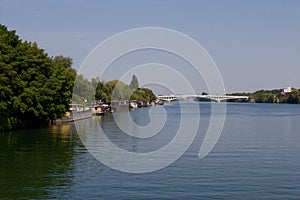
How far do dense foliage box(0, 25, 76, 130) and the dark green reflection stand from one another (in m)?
4.99

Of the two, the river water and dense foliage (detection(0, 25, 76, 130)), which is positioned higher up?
dense foliage (detection(0, 25, 76, 130))

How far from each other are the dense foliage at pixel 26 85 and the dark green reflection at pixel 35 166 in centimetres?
499

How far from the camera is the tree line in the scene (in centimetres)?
A: 4691

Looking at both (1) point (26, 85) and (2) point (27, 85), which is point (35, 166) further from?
(2) point (27, 85)

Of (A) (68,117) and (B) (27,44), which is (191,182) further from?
(A) (68,117)

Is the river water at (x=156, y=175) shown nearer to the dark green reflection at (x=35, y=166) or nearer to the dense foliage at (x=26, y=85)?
the dark green reflection at (x=35, y=166)

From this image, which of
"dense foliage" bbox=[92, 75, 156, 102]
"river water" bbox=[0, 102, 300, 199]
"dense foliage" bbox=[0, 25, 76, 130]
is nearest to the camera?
"river water" bbox=[0, 102, 300, 199]

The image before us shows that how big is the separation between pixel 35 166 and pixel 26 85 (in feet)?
81.7

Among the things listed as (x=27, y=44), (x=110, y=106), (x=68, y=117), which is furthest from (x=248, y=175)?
(x=110, y=106)

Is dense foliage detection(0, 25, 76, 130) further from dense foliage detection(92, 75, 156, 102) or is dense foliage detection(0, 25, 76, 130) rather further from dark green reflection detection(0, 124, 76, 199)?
dense foliage detection(92, 75, 156, 102)

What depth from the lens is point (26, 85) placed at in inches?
1983

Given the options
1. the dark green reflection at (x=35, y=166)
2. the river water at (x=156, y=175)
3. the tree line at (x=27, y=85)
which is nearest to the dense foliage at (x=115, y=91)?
the tree line at (x=27, y=85)

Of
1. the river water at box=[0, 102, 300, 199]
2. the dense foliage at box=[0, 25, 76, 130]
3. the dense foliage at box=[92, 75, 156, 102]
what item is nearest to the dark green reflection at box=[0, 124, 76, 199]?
the river water at box=[0, 102, 300, 199]

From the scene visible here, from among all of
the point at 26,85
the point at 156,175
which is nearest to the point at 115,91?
the point at 26,85
